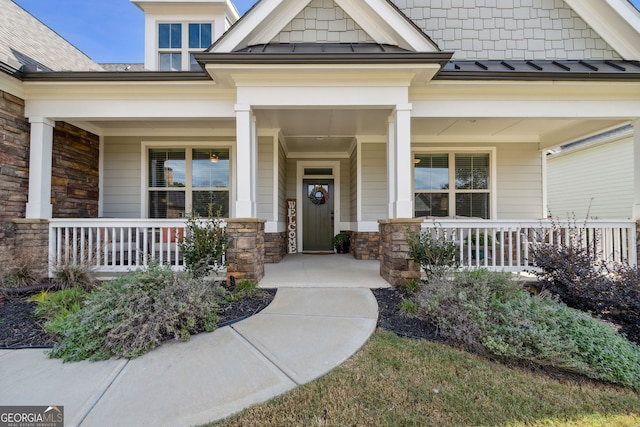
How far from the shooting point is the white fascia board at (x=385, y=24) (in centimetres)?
439

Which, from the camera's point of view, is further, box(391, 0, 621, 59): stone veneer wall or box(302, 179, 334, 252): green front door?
box(302, 179, 334, 252): green front door

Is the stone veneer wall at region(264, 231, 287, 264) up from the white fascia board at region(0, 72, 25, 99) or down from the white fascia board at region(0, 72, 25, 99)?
down

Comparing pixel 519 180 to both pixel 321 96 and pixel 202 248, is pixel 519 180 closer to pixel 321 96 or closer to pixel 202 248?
pixel 321 96

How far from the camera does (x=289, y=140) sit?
23.6 feet

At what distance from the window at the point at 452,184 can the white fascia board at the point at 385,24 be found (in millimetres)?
3074

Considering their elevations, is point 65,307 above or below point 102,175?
below

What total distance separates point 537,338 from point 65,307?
4.91 m

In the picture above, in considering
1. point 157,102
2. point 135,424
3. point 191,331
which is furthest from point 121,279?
point 157,102

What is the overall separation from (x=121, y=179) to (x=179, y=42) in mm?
3305

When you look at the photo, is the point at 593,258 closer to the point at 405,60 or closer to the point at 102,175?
the point at 405,60

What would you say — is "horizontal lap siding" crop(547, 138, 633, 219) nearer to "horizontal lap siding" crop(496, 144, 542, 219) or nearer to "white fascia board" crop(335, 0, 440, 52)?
"horizontal lap siding" crop(496, 144, 542, 219)

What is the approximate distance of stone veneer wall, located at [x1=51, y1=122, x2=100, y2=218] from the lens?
5.34m

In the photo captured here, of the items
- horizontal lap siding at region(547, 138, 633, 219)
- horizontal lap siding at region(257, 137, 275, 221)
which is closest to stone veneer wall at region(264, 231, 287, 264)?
horizontal lap siding at region(257, 137, 275, 221)

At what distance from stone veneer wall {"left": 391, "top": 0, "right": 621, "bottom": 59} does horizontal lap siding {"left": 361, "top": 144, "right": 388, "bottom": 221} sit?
8.37ft
